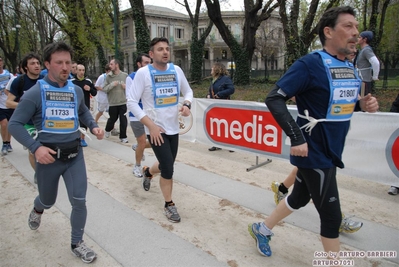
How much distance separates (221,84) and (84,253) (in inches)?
195

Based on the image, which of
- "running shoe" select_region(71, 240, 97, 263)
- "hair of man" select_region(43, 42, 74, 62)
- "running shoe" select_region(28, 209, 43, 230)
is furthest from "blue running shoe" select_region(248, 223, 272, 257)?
"hair of man" select_region(43, 42, 74, 62)

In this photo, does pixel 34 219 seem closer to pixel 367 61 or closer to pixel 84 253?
pixel 84 253

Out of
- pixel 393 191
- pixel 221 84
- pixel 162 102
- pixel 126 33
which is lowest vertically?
pixel 393 191

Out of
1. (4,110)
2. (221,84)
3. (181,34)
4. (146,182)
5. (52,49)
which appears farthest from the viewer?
(181,34)

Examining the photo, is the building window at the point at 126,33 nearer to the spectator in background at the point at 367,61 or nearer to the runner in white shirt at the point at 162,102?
the spectator in background at the point at 367,61

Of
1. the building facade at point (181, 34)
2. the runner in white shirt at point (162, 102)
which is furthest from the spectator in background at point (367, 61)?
the building facade at point (181, 34)

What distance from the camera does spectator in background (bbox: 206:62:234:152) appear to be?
22.7 ft

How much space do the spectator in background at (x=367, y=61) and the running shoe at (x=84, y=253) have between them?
482cm

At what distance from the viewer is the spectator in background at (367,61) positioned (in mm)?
5223

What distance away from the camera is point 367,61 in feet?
17.7

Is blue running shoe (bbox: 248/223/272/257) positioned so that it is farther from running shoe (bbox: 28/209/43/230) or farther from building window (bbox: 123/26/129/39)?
building window (bbox: 123/26/129/39)

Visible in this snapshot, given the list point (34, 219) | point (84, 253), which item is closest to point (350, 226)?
point (84, 253)

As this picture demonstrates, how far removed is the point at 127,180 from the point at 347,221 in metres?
3.38

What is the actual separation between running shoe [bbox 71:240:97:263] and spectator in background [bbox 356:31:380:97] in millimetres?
4822
